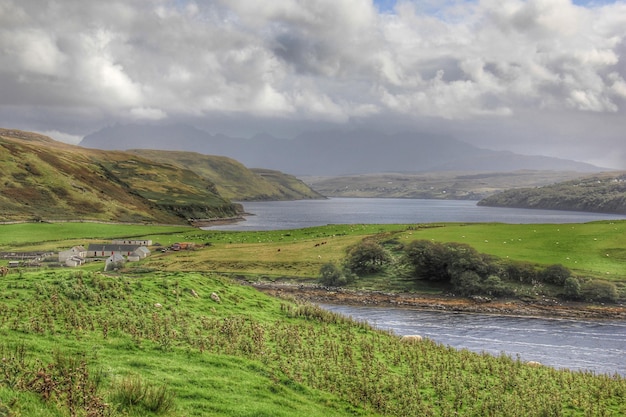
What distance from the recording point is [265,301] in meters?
42.9

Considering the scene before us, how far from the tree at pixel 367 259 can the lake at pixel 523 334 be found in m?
17.9

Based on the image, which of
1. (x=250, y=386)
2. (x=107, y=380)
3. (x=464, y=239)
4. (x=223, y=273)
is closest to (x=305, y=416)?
(x=250, y=386)

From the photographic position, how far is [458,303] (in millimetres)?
66438

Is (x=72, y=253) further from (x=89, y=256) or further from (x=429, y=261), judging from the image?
(x=429, y=261)

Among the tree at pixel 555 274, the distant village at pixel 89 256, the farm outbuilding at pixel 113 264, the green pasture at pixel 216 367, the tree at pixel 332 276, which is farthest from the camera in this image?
the distant village at pixel 89 256

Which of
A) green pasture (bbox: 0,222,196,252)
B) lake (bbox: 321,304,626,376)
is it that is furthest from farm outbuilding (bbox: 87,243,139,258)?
lake (bbox: 321,304,626,376)

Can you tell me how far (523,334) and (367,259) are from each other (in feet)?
114

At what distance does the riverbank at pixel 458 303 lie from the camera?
61219 mm

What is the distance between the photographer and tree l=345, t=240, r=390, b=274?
82.4 m

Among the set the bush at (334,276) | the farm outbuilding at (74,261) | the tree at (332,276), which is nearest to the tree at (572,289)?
the bush at (334,276)

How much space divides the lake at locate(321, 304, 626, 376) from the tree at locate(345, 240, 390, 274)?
1790 centimetres

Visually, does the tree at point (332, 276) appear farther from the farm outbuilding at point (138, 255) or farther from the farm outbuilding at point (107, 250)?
the farm outbuilding at point (107, 250)

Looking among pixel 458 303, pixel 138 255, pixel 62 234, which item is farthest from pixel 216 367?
pixel 62 234

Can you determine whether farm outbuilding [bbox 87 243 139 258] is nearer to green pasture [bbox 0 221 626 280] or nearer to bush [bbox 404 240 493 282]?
green pasture [bbox 0 221 626 280]
